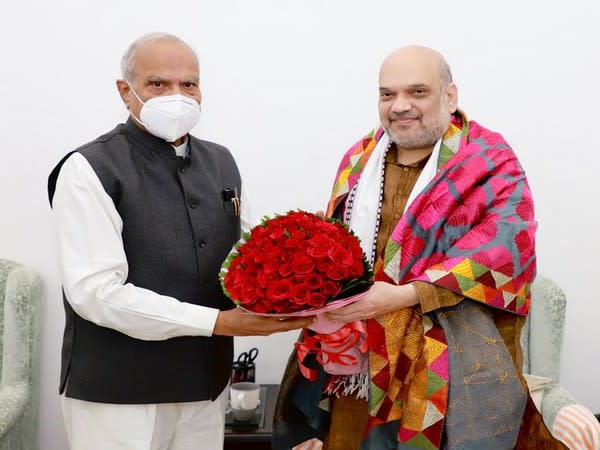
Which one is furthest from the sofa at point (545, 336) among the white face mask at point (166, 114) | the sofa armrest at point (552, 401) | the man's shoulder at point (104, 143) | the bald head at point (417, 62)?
the man's shoulder at point (104, 143)

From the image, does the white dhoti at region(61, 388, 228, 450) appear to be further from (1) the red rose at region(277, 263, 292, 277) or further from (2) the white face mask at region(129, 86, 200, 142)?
(2) the white face mask at region(129, 86, 200, 142)

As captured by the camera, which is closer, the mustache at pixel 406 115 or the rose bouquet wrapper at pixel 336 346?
the rose bouquet wrapper at pixel 336 346

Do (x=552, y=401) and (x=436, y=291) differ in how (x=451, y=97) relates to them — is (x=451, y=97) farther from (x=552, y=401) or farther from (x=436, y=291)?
(x=552, y=401)

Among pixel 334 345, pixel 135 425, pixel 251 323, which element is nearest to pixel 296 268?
pixel 251 323

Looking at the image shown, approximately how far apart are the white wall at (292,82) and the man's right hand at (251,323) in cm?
131

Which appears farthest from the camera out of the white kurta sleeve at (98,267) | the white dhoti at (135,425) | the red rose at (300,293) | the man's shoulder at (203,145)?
the man's shoulder at (203,145)

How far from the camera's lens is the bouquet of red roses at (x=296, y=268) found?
1.74 metres

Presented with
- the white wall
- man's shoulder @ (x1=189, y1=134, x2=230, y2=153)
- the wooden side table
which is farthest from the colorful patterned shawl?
the white wall

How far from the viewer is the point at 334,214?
240 cm

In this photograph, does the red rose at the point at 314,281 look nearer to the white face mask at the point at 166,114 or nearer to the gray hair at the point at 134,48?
the white face mask at the point at 166,114

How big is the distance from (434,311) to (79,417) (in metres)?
1.08

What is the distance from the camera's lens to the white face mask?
2.02 meters

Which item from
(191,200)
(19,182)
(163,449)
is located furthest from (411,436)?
(19,182)

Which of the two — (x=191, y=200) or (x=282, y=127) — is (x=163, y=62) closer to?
(x=191, y=200)
